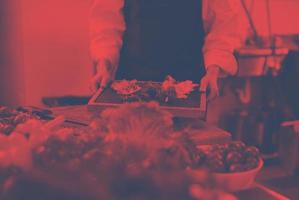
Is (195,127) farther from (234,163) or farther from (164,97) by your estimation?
(234,163)

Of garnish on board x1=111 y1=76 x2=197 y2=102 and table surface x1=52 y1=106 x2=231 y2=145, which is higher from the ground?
garnish on board x1=111 y1=76 x2=197 y2=102

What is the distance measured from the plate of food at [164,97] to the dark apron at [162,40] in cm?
47

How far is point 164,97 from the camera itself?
1.00 meters

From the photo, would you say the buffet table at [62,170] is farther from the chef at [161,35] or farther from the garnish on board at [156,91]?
the chef at [161,35]

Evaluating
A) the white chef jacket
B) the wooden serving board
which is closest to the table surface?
the wooden serving board

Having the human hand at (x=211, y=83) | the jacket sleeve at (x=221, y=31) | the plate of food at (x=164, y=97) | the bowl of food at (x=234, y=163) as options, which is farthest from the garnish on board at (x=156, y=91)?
the jacket sleeve at (x=221, y=31)

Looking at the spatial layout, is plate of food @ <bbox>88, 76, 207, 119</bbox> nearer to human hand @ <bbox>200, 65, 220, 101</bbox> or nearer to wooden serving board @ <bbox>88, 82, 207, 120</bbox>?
wooden serving board @ <bbox>88, 82, 207, 120</bbox>

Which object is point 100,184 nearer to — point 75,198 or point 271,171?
point 75,198

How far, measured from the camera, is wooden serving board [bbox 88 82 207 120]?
0.95 metres

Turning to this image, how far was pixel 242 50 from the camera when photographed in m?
2.57

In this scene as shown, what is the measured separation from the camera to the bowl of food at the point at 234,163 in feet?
2.17

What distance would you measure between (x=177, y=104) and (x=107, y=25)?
696 millimetres

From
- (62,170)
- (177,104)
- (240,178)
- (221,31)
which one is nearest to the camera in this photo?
(62,170)

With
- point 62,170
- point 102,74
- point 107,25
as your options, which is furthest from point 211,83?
point 62,170
